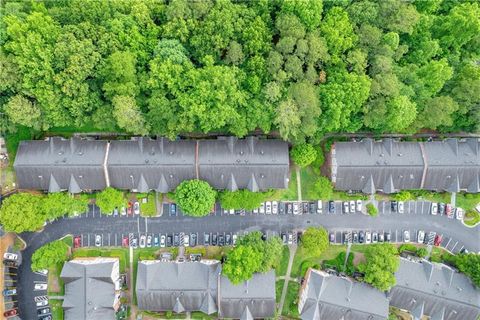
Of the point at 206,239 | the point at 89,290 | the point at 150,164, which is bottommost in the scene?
the point at 89,290

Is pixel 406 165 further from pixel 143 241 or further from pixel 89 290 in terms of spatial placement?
pixel 89 290

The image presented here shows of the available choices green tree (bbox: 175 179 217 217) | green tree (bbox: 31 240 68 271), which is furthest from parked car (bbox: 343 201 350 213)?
green tree (bbox: 31 240 68 271)

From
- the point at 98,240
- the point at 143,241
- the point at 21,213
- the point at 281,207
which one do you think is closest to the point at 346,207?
the point at 281,207

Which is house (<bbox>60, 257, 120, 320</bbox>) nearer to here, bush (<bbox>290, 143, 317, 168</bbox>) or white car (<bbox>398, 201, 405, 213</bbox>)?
bush (<bbox>290, 143, 317, 168</bbox>)

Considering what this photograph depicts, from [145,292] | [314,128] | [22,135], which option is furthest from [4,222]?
[314,128]

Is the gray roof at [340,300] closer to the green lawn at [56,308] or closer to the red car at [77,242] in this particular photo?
the red car at [77,242]
